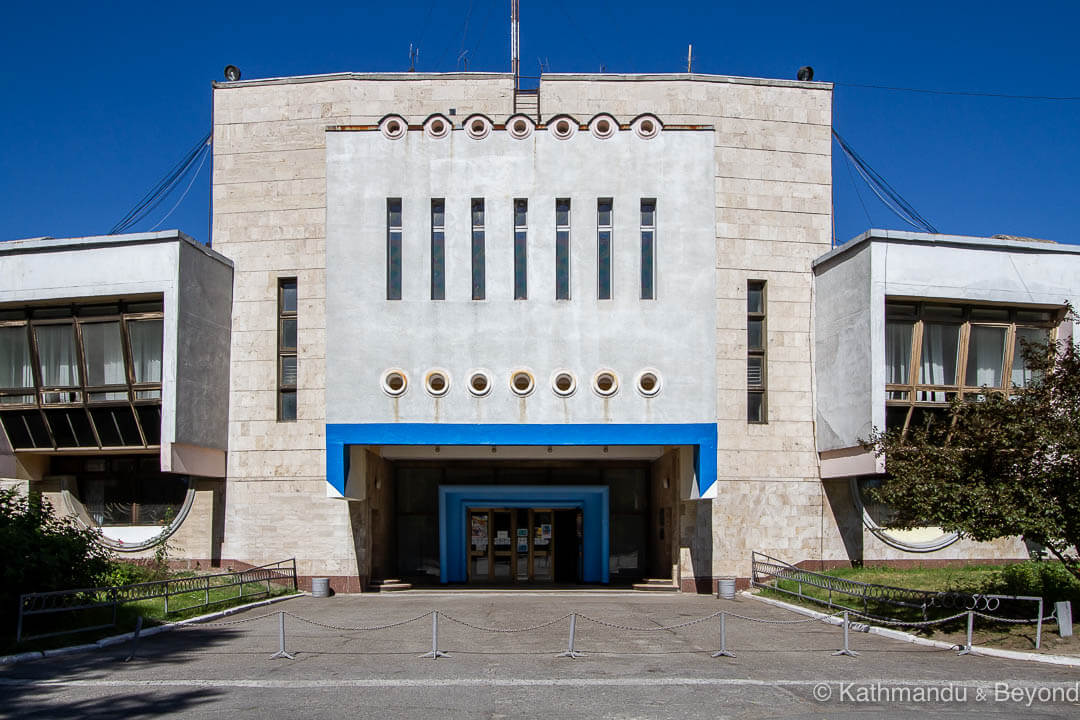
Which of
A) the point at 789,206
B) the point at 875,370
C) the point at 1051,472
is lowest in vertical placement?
the point at 1051,472

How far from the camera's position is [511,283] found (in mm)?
29078

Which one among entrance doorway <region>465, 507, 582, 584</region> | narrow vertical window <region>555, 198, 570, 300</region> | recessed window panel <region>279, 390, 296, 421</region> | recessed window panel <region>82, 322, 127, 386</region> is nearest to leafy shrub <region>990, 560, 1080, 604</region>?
narrow vertical window <region>555, 198, 570, 300</region>

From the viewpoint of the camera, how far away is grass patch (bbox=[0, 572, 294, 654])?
1731 centimetres

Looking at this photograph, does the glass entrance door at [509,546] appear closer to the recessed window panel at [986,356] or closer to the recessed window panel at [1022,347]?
the recessed window panel at [986,356]

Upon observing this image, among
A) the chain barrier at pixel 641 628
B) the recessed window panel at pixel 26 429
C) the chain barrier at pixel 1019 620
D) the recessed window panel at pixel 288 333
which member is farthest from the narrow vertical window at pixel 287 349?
the chain barrier at pixel 1019 620

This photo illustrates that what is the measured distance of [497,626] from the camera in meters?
21.0

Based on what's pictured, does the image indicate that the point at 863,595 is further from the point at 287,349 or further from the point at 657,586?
the point at 287,349

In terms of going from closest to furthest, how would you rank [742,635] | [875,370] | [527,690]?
[527,690], [742,635], [875,370]

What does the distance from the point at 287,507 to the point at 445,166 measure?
37.3 ft

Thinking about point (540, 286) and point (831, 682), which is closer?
point (831, 682)

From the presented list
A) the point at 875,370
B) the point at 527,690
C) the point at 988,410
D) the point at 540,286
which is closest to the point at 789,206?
the point at 875,370

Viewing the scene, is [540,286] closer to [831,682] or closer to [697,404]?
[697,404]

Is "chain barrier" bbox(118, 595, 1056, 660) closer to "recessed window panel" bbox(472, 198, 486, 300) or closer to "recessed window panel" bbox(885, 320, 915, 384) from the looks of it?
"recessed window panel" bbox(885, 320, 915, 384)

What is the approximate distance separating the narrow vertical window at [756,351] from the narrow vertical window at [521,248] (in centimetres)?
717
